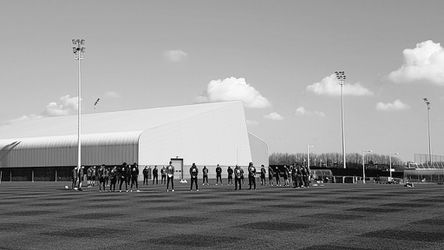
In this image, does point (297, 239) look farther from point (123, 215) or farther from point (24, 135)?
point (24, 135)

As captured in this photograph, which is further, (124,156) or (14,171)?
(14,171)

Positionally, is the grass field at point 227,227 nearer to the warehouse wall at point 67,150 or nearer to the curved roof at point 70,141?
the warehouse wall at point 67,150

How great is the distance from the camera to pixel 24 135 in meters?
80.9

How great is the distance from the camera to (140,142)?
214 ft

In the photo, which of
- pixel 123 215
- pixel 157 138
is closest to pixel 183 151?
pixel 157 138

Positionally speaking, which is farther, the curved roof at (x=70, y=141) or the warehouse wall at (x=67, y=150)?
the curved roof at (x=70, y=141)

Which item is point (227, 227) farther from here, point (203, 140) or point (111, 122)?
point (111, 122)

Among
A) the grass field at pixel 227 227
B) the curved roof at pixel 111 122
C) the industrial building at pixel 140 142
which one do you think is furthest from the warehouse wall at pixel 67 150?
the grass field at pixel 227 227

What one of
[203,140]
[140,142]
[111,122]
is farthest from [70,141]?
[203,140]

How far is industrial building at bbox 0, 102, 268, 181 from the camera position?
67188 millimetres

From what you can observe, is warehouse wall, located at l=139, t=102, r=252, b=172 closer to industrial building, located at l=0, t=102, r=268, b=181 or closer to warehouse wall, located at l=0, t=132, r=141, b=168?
industrial building, located at l=0, t=102, r=268, b=181

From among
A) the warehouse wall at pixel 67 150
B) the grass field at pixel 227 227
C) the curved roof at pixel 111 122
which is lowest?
the grass field at pixel 227 227

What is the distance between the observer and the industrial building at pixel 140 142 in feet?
220

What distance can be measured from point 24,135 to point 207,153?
2847 centimetres
